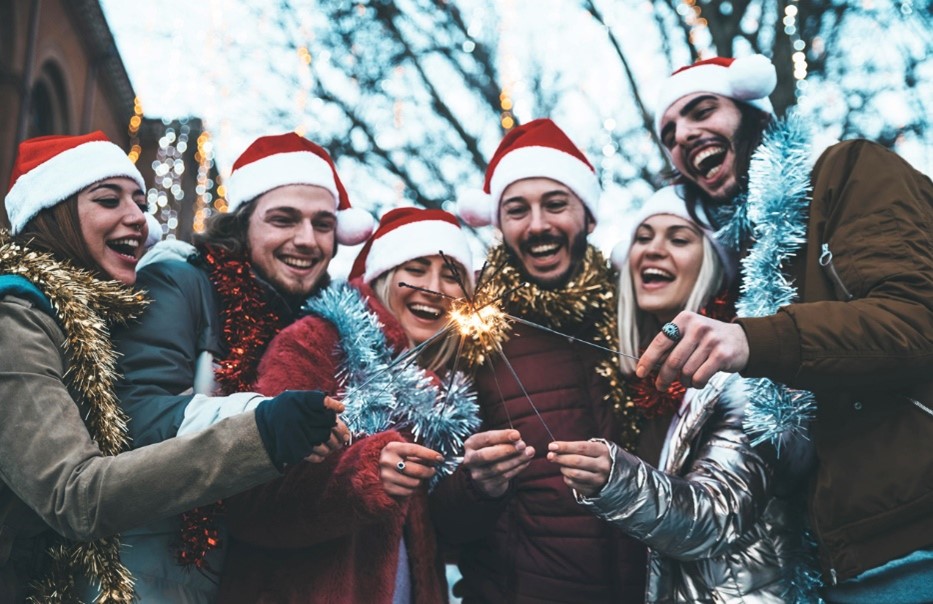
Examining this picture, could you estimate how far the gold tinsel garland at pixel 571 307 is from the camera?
3316 millimetres

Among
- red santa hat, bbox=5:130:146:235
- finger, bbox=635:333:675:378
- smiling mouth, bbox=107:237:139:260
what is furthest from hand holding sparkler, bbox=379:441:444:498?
red santa hat, bbox=5:130:146:235

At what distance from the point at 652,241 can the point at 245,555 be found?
200 centimetres

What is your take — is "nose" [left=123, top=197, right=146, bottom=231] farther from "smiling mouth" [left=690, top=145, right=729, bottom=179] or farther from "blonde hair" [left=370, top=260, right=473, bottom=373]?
"smiling mouth" [left=690, top=145, right=729, bottom=179]

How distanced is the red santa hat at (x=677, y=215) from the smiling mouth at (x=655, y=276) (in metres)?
0.20

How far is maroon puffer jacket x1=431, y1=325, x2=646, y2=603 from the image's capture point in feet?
10.0

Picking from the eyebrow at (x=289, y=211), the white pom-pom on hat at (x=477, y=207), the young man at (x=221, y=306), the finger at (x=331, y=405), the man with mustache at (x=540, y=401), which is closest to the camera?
the finger at (x=331, y=405)

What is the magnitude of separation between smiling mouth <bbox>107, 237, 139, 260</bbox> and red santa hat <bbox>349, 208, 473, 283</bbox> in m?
1.13

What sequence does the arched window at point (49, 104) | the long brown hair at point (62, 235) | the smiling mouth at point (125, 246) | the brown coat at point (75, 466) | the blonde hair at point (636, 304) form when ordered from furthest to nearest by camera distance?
1. the arched window at point (49, 104)
2. the blonde hair at point (636, 304)
3. the smiling mouth at point (125, 246)
4. the long brown hair at point (62, 235)
5. the brown coat at point (75, 466)

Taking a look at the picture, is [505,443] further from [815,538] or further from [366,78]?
[366,78]

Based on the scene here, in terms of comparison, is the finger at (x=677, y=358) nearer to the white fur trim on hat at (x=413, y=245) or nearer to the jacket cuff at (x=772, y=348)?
the jacket cuff at (x=772, y=348)

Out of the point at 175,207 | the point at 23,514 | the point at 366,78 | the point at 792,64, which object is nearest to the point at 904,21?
the point at 792,64

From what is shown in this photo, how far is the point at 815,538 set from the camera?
2580 mm

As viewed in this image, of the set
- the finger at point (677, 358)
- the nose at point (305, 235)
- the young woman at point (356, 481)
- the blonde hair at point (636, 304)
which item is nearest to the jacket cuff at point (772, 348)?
the finger at point (677, 358)

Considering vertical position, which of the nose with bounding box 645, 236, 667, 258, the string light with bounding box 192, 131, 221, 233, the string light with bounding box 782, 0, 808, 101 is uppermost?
the string light with bounding box 192, 131, 221, 233
